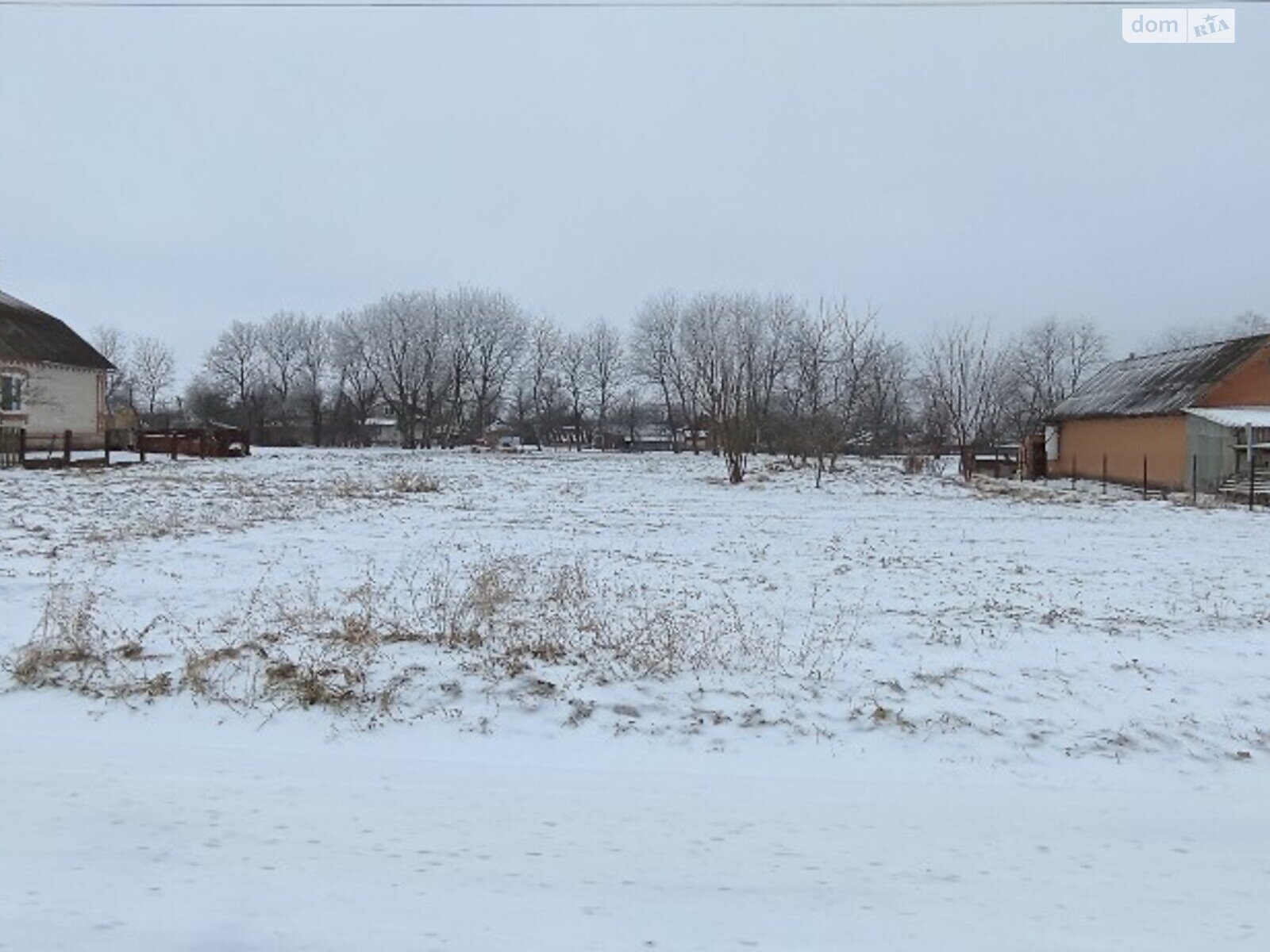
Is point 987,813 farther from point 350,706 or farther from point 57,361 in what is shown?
point 57,361

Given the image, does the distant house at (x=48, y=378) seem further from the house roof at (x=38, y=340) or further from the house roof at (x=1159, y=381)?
the house roof at (x=1159, y=381)

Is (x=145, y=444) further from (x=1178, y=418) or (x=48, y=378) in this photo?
(x=1178, y=418)

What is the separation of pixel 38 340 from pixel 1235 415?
50.7 meters

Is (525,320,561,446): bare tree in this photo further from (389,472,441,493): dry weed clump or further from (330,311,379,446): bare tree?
(389,472,441,493): dry weed clump

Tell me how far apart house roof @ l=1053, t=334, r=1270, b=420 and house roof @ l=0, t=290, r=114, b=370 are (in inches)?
1874

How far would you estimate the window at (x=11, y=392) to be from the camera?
38384 mm

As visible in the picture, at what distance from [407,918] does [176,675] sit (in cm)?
361

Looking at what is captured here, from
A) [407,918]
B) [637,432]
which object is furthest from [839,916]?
[637,432]

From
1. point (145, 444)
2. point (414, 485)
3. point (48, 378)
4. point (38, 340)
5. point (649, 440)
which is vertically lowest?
point (414, 485)

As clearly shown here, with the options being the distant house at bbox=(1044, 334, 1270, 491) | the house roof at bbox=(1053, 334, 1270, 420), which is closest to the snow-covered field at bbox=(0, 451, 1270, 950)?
the distant house at bbox=(1044, 334, 1270, 491)

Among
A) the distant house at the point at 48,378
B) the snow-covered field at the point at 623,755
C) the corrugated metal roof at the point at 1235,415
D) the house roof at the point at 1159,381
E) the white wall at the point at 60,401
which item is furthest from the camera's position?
the white wall at the point at 60,401

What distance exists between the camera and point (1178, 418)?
2881cm

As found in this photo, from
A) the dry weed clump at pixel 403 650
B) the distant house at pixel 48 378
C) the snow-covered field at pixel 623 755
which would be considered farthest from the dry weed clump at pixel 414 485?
the distant house at pixel 48 378

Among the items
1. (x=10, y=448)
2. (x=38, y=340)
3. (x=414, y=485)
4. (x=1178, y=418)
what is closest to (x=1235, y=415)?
(x=1178, y=418)
